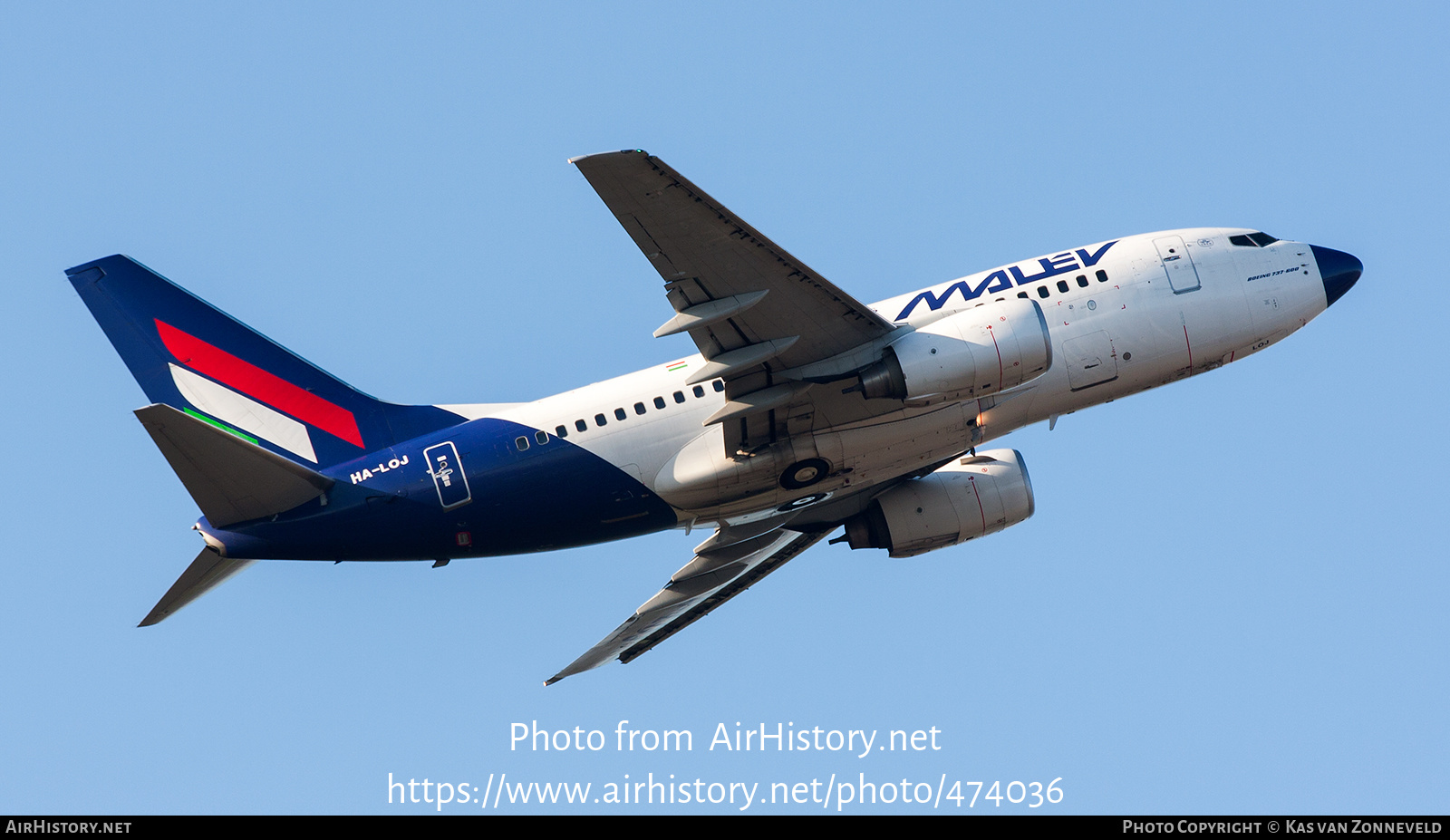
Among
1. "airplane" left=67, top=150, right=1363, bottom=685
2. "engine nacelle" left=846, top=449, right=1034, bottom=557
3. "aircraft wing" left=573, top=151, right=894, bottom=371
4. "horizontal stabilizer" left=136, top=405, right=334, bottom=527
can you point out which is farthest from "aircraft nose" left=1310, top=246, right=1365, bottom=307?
"horizontal stabilizer" left=136, top=405, right=334, bottom=527

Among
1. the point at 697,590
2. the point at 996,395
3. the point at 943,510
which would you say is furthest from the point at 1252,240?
the point at 697,590

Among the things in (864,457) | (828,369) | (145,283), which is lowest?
(864,457)

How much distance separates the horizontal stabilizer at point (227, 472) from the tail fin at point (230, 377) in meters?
1.76

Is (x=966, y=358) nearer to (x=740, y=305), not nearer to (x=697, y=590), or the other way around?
(x=740, y=305)

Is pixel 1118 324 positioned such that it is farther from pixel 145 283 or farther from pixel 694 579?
pixel 145 283

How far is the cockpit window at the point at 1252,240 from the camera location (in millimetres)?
36031

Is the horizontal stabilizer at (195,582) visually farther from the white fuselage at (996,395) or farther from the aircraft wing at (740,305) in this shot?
the aircraft wing at (740,305)

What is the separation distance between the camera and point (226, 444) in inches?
1141

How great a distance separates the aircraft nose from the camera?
36.4m

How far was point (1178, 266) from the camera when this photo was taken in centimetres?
3472

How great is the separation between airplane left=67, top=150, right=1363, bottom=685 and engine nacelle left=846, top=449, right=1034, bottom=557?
197 centimetres

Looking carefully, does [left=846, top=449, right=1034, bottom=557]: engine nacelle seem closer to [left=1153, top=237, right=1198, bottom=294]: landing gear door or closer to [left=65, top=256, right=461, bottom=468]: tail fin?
[left=1153, top=237, right=1198, bottom=294]: landing gear door
